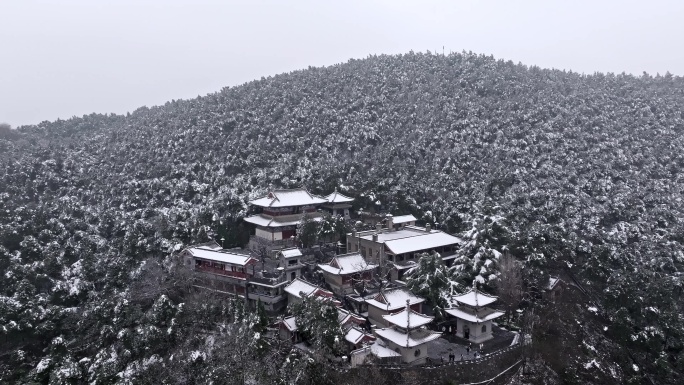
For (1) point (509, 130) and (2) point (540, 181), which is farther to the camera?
(1) point (509, 130)

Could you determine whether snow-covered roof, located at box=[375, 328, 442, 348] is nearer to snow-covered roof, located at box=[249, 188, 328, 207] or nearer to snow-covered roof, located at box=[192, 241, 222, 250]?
snow-covered roof, located at box=[192, 241, 222, 250]

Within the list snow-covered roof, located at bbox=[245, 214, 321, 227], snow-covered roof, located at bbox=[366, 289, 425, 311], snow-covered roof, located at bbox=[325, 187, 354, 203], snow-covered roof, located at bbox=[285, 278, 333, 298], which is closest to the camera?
snow-covered roof, located at bbox=[366, 289, 425, 311]

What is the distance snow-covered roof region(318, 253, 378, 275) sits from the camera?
29.5 metres

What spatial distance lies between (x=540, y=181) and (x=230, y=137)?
30850 mm

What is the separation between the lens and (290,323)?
2480 centimetres

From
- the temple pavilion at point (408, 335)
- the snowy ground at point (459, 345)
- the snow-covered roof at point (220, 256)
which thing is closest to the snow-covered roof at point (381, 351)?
the temple pavilion at point (408, 335)

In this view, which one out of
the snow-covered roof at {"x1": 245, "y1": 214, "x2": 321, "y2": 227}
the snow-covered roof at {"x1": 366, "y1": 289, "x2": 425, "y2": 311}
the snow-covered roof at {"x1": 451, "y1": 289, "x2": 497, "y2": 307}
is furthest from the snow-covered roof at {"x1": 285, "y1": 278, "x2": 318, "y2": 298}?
the snow-covered roof at {"x1": 451, "y1": 289, "x2": 497, "y2": 307}

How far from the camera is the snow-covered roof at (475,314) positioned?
2541cm

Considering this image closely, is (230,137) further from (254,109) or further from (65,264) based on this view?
(65,264)

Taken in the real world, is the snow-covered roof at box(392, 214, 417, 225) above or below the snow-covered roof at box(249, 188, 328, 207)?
below

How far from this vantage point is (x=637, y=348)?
91.1 ft

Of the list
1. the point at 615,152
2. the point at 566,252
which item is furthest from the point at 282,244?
the point at 615,152

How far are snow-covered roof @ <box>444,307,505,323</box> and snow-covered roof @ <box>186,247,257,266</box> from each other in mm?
12055

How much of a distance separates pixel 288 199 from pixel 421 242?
1052 cm
